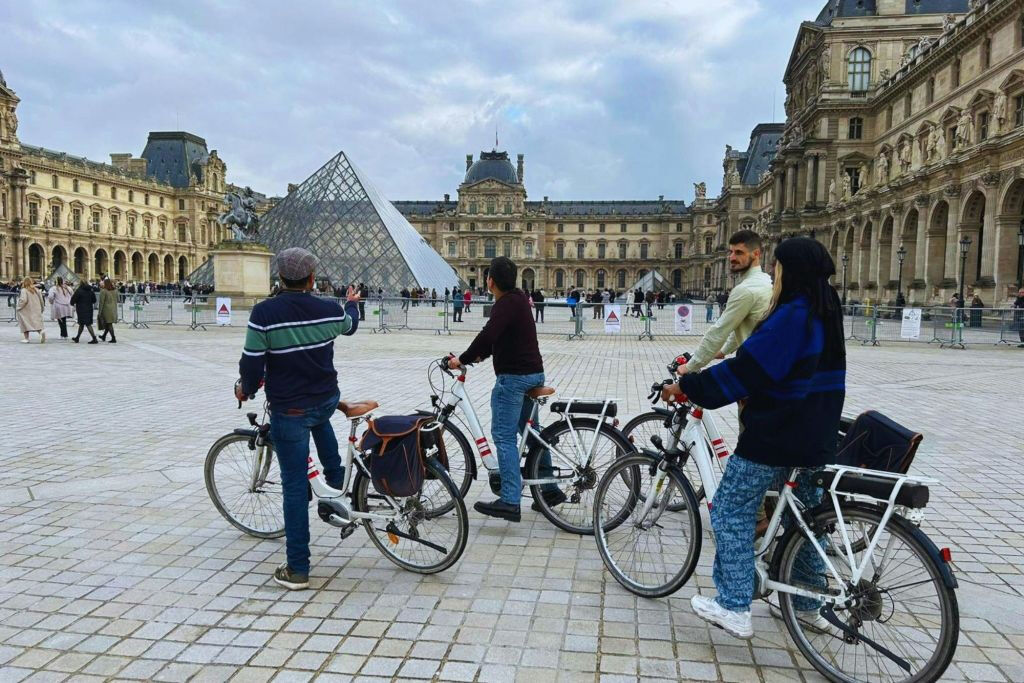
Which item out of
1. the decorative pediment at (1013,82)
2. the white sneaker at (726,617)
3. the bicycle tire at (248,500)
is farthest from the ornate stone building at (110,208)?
the white sneaker at (726,617)

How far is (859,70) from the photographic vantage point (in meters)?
45.4

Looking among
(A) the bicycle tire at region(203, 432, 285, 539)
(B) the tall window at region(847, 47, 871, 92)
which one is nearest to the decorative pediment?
(B) the tall window at region(847, 47, 871, 92)

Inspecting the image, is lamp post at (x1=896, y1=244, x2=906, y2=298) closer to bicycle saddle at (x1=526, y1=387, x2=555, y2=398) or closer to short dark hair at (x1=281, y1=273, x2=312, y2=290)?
bicycle saddle at (x1=526, y1=387, x2=555, y2=398)

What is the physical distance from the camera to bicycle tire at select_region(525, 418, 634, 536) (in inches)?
166

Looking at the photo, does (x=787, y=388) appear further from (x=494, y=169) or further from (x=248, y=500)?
(x=494, y=169)

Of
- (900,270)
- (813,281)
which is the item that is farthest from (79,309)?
(900,270)

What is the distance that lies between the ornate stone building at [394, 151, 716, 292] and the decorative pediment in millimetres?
68253

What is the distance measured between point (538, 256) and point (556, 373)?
90.4 meters

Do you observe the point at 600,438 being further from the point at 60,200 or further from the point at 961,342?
the point at 60,200

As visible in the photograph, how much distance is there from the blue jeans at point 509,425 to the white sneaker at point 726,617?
1516 millimetres

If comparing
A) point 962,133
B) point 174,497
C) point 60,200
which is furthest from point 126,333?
point 60,200

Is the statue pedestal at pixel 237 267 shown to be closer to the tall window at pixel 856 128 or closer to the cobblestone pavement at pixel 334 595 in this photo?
the cobblestone pavement at pixel 334 595

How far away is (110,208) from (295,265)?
272ft

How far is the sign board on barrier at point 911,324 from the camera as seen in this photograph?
61.5 feet
